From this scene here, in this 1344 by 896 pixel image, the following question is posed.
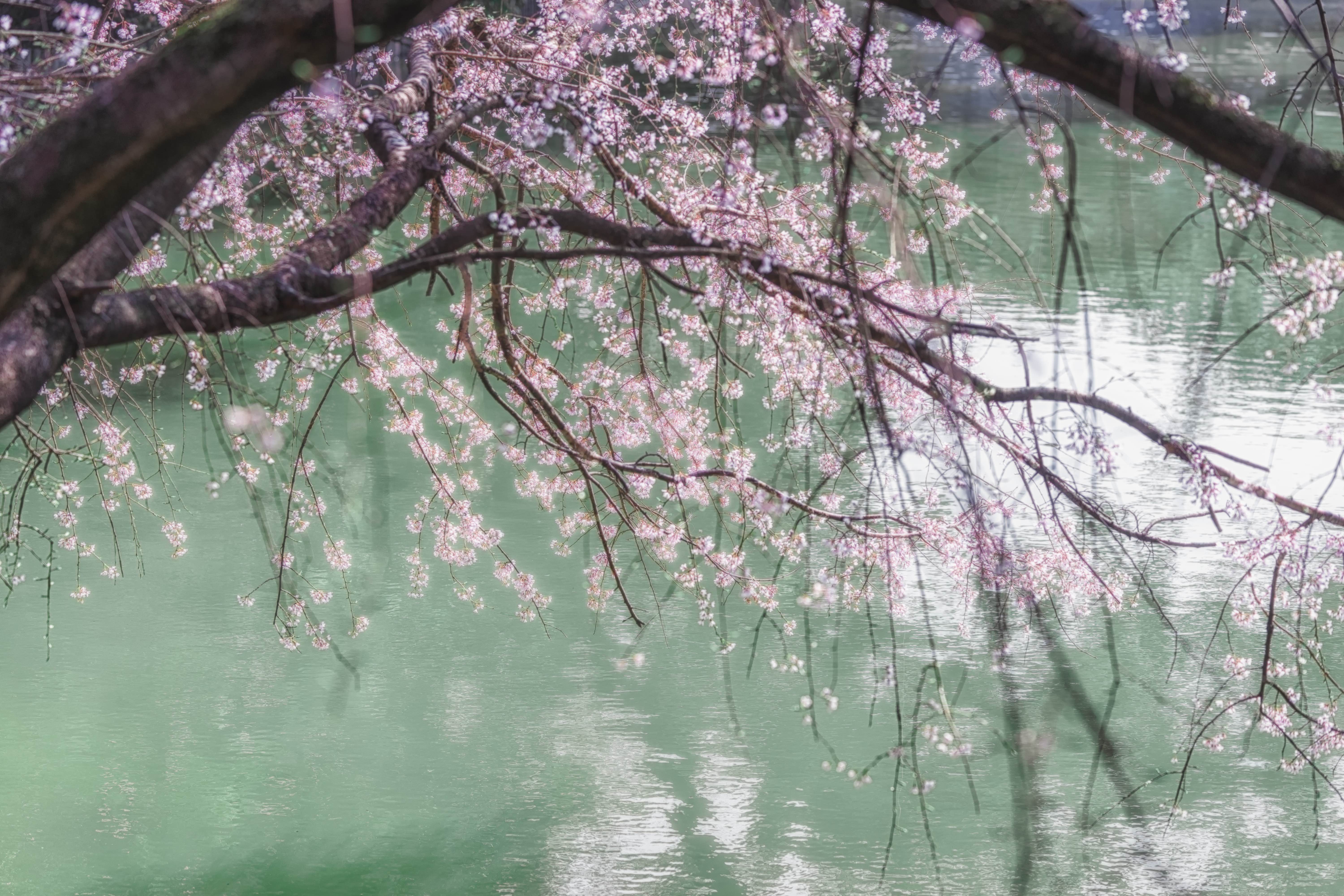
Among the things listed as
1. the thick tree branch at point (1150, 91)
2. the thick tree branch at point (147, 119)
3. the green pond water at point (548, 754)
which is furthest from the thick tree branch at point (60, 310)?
the green pond water at point (548, 754)

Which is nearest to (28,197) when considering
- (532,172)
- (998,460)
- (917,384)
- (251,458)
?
(917,384)

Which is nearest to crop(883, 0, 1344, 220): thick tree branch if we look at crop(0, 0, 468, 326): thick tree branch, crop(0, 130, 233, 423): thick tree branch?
crop(0, 0, 468, 326): thick tree branch

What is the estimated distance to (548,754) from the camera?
3859mm

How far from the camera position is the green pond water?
332 cm

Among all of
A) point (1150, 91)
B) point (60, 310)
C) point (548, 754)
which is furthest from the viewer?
point (548, 754)

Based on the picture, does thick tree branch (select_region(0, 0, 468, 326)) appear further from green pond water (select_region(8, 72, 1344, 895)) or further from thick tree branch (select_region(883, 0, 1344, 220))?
green pond water (select_region(8, 72, 1344, 895))

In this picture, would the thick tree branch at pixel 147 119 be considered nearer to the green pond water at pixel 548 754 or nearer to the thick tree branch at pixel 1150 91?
the thick tree branch at pixel 1150 91

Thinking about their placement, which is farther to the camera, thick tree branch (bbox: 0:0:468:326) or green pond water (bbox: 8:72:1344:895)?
green pond water (bbox: 8:72:1344:895)

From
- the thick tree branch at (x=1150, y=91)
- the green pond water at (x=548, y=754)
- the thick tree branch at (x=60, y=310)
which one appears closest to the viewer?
the thick tree branch at (x=1150, y=91)

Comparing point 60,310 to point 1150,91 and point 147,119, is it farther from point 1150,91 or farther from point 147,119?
point 1150,91

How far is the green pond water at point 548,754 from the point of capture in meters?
3.32

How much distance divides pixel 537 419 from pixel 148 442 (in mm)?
3534

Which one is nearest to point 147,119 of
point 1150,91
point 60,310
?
point 60,310

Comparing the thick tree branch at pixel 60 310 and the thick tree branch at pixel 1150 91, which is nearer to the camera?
the thick tree branch at pixel 1150 91
